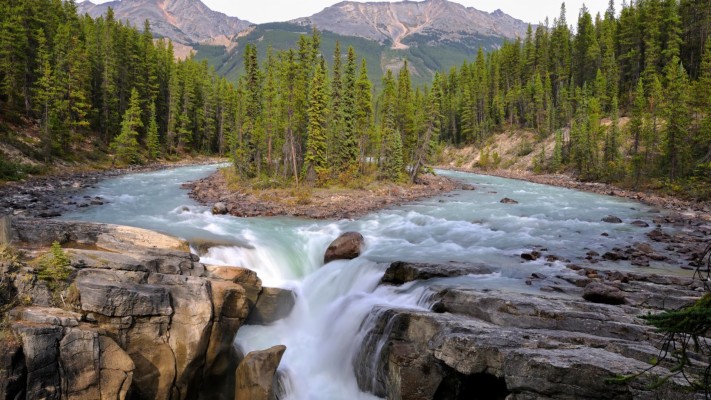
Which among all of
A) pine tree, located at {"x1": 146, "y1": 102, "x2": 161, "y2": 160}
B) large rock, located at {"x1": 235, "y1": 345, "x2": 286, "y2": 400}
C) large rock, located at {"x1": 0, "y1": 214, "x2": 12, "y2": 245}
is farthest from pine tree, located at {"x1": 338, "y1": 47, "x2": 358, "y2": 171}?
large rock, located at {"x1": 0, "y1": 214, "x2": 12, "y2": 245}

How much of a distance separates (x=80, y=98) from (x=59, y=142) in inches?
525

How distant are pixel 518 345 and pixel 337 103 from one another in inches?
1746

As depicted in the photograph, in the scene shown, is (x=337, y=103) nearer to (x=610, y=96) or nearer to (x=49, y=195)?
(x=49, y=195)

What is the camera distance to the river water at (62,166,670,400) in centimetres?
1452

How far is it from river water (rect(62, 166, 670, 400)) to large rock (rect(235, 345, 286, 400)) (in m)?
1.21

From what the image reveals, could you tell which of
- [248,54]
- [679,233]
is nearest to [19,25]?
→ [248,54]

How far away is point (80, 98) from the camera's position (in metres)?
58.2

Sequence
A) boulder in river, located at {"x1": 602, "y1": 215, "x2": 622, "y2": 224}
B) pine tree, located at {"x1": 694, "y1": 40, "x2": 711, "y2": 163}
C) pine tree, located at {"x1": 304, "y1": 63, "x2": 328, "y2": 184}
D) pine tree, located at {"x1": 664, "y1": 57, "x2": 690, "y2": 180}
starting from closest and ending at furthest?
1. boulder in river, located at {"x1": 602, "y1": 215, "x2": 622, "y2": 224}
2. pine tree, located at {"x1": 694, "y1": 40, "x2": 711, "y2": 163}
3. pine tree, located at {"x1": 664, "y1": 57, "x2": 690, "y2": 180}
4. pine tree, located at {"x1": 304, "y1": 63, "x2": 328, "y2": 184}

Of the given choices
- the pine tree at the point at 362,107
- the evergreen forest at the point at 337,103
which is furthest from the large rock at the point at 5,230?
the pine tree at the point at 362,107

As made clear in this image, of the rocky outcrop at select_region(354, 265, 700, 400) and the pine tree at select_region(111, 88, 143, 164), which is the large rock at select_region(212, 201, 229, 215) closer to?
the rocky outcrop at select_region(354, 265, 700, 400)

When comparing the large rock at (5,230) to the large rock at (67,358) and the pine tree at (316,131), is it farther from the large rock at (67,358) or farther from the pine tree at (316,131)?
the pine tree at (316,131)

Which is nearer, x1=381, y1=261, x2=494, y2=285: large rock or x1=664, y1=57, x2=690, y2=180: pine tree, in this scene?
x1=381, y1=261, x2=494, y2=285: large rock

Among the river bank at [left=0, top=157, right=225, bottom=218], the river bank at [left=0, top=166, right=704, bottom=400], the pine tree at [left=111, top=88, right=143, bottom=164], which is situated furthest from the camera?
the pine tree at [left=111, top=88, right=143, bottom=164]

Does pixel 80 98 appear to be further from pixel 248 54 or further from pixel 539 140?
pixel 539 140
